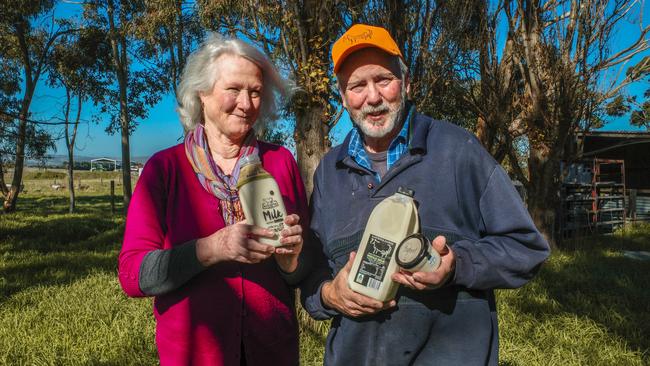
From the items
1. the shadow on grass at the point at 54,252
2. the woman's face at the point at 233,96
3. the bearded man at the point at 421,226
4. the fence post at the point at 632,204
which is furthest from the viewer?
the fence post at the point at 632,204

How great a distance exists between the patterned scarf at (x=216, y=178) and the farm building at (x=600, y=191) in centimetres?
904

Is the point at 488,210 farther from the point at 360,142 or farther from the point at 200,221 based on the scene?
the point at 200,221

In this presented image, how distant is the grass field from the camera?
160 inches

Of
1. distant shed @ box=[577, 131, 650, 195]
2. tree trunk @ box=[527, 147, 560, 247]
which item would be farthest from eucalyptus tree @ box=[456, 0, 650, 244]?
distant shed @ box=[577, 131, 650, 195]

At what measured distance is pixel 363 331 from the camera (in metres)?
1.59

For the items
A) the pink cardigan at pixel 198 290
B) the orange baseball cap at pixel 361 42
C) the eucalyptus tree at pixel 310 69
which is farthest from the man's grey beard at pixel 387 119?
the eucalyptus tree at pixel 310 69

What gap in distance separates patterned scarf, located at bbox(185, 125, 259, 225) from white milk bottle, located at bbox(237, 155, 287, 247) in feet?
0.83

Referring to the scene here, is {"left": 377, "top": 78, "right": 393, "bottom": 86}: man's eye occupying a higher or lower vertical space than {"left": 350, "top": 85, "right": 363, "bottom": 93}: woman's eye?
higher

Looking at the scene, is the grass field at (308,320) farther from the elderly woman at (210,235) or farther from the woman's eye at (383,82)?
the woman's eye at (383,82)

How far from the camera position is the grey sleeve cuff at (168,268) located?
63.7 inches

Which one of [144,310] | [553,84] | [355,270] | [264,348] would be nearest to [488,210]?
[355,270]

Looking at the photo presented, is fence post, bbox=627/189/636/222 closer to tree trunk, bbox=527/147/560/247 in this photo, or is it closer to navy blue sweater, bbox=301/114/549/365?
tree trunk, bbox=527/147/560/247

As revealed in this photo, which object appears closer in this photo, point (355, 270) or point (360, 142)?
point (355, 270)

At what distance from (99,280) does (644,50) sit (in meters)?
9.43
